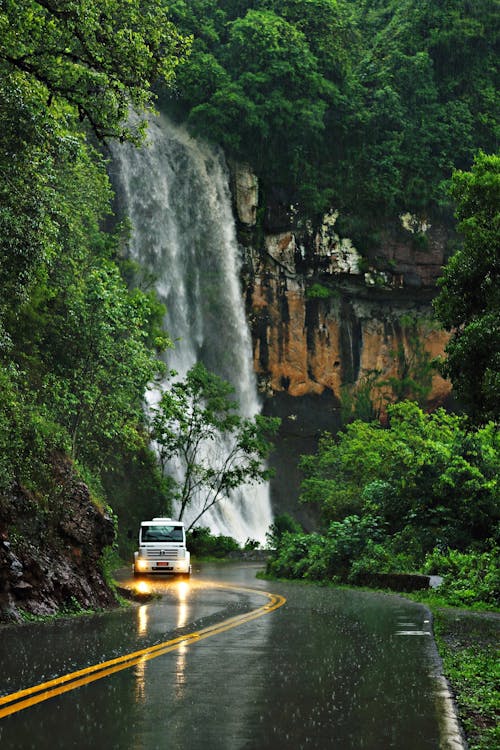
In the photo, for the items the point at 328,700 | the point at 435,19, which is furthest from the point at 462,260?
the point at 435,19

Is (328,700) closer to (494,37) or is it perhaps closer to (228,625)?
(228,625)

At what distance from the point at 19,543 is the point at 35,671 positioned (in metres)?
7.32

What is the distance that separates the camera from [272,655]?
10.1 metres

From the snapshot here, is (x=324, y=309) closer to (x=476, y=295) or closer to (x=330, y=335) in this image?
(x=330, y=335)

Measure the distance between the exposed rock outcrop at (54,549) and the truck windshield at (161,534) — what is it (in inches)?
379

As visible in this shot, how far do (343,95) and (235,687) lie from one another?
63.6 metres

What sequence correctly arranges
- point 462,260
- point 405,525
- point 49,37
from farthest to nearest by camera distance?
point 405,525, point 462,260, point 49,37

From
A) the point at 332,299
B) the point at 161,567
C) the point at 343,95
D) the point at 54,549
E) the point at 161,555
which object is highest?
the point at 343,95

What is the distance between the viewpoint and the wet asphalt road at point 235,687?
5.90 metres

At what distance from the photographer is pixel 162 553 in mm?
27656

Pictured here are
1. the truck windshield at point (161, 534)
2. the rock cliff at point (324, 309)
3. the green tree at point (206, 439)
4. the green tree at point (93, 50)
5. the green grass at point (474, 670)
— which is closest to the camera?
the green grass at point (474, 670)

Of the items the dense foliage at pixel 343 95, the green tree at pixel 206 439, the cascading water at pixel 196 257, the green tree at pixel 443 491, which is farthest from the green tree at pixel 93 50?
the dense foliage at pixel 343 95

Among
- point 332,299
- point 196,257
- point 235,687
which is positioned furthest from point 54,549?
point 332,299

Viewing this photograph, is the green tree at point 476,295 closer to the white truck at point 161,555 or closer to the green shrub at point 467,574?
the green shrub at point 467,574
